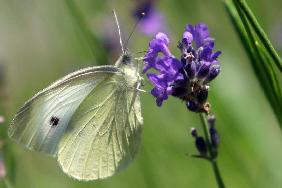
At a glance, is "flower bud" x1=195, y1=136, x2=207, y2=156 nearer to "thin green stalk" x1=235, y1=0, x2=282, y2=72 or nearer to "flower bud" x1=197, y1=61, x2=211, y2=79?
"flower bud" x1=197, y1=61, x2=211, y2=79

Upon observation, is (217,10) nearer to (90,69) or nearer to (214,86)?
(214,86)

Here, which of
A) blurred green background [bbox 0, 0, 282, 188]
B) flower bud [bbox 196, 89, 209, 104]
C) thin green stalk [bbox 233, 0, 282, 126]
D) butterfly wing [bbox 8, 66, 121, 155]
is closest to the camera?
thin green stalk [bbox 233, 0, 282, 126]

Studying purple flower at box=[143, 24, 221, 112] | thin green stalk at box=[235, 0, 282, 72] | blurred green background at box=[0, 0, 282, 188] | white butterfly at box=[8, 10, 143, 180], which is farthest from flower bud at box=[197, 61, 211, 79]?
blurred green background at box=[0, 0, 282, 188]

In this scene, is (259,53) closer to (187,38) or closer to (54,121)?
(187,38)

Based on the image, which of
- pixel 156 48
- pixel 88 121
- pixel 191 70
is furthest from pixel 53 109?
pixel 191 70

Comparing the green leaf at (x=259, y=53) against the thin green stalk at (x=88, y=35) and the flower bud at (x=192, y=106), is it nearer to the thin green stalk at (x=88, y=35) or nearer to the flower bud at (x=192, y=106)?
the flower bud at (x=192, y=106)

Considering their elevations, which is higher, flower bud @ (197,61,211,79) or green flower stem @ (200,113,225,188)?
flower bud @ (197,61,211,79)

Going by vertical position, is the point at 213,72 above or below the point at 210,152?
above

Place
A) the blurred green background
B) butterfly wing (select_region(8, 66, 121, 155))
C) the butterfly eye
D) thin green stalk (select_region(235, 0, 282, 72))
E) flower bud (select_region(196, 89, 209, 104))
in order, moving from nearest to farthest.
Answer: thin green stalk (select_region(235, 0, 282, 72))
flower bud (select_region(196, 89, 209, 104))
butterfly wing (select_region(8, 66, 121, 155))
the butterfly eye
the blurred green background

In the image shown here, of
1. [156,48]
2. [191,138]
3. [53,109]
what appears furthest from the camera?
[191,138]
